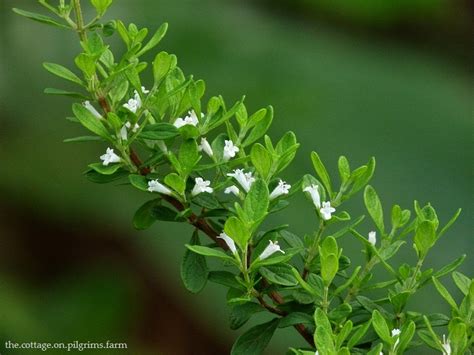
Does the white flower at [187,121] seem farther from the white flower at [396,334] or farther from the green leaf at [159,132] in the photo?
the white flower at [396,334]

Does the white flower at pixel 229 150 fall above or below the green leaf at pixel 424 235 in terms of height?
above

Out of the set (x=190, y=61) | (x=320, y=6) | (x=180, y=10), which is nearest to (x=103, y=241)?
(x=190, y=61)

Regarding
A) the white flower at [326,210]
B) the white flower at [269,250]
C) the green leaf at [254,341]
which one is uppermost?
the white flower at [326,210]

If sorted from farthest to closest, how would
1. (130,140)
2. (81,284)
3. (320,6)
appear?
1. (320,6)
2. (81,284)
3. (130,140)

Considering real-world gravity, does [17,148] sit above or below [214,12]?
below

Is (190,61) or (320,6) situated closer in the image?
(190,61)

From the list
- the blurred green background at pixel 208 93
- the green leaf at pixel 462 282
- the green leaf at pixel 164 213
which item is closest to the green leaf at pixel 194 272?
the green leaf at pixel 164 213

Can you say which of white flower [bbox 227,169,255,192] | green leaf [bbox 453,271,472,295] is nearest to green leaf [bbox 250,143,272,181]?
white flower [bbox 227,169,255,192]

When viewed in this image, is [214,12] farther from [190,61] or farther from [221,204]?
[221,204]
